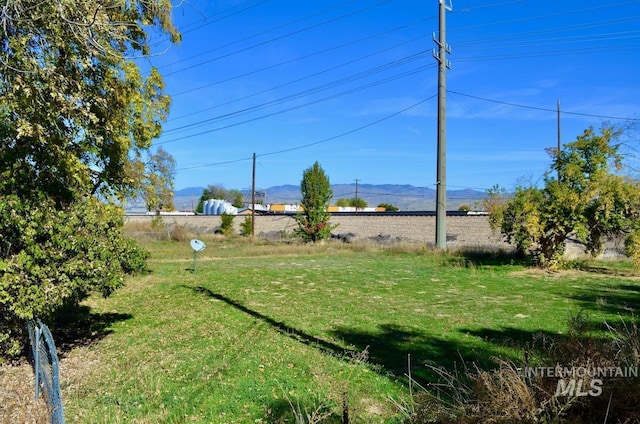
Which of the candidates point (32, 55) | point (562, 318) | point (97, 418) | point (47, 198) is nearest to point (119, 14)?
point (32, 55)

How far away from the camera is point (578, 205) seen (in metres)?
15.5

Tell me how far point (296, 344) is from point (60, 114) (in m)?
4.78

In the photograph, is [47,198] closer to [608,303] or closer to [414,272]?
[608,303]

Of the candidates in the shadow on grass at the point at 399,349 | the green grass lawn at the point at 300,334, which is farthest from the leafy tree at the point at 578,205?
the shadow on grass at the point at 399,349

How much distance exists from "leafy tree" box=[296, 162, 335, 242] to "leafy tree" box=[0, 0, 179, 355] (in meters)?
23.9

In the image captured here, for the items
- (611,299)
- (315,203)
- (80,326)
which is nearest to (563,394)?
(80,326)

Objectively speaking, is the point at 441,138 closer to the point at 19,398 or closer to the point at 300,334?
the point at 300,334

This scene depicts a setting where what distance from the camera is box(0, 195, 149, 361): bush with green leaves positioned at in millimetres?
5625

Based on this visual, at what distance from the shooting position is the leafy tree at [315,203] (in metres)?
31.5

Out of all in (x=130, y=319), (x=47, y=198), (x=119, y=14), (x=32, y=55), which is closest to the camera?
(x=32, y=55)

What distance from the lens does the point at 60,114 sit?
19.2ft

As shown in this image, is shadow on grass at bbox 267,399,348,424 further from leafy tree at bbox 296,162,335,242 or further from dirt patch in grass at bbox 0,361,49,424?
leafy tree at bbox 296,162,335,242

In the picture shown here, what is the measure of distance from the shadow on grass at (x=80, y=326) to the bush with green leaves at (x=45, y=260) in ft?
4.68

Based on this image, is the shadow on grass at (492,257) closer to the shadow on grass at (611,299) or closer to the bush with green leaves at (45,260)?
the shadow on grass at (611,299)
